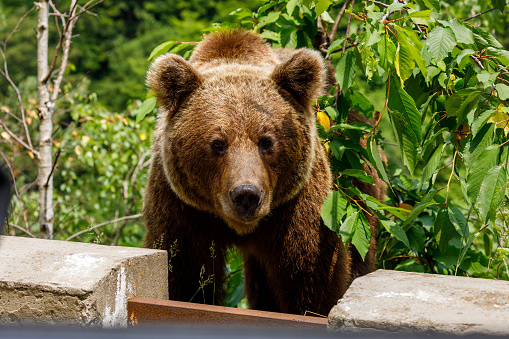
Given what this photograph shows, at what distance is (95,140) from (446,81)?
16.0 ft

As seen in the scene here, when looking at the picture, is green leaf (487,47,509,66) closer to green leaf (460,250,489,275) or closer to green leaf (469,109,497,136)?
green leaf (469,109,497,136)

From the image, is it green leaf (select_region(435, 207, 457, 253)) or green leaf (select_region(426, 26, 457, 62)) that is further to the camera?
green leaf (select_region(435, 207, 457, 253))

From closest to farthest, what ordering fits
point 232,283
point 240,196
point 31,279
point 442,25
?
point 31,279 < point 240,196 < point 442,25 < point 232,283

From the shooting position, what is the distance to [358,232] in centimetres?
310

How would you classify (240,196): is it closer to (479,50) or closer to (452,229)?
(452,229)

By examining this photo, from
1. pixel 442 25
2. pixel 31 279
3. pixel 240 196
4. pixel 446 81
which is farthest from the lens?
pixel 446 81

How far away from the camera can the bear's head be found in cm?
317

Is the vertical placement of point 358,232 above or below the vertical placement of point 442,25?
below

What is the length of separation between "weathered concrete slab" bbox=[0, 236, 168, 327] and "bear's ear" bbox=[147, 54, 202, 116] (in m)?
1.22

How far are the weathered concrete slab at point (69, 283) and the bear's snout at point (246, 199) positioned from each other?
1.97 feet

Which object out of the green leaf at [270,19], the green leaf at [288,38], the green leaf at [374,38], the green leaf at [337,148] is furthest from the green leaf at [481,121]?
the green leaf at [270,19]

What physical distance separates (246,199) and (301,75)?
0.94 metres

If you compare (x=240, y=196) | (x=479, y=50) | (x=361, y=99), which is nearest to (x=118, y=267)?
(x=240, y=196)

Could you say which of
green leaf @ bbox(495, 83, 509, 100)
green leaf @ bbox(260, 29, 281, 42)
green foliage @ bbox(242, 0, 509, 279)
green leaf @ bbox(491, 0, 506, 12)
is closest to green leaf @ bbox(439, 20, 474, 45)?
green foliage @ bbox(242, 0, 509, 279)
